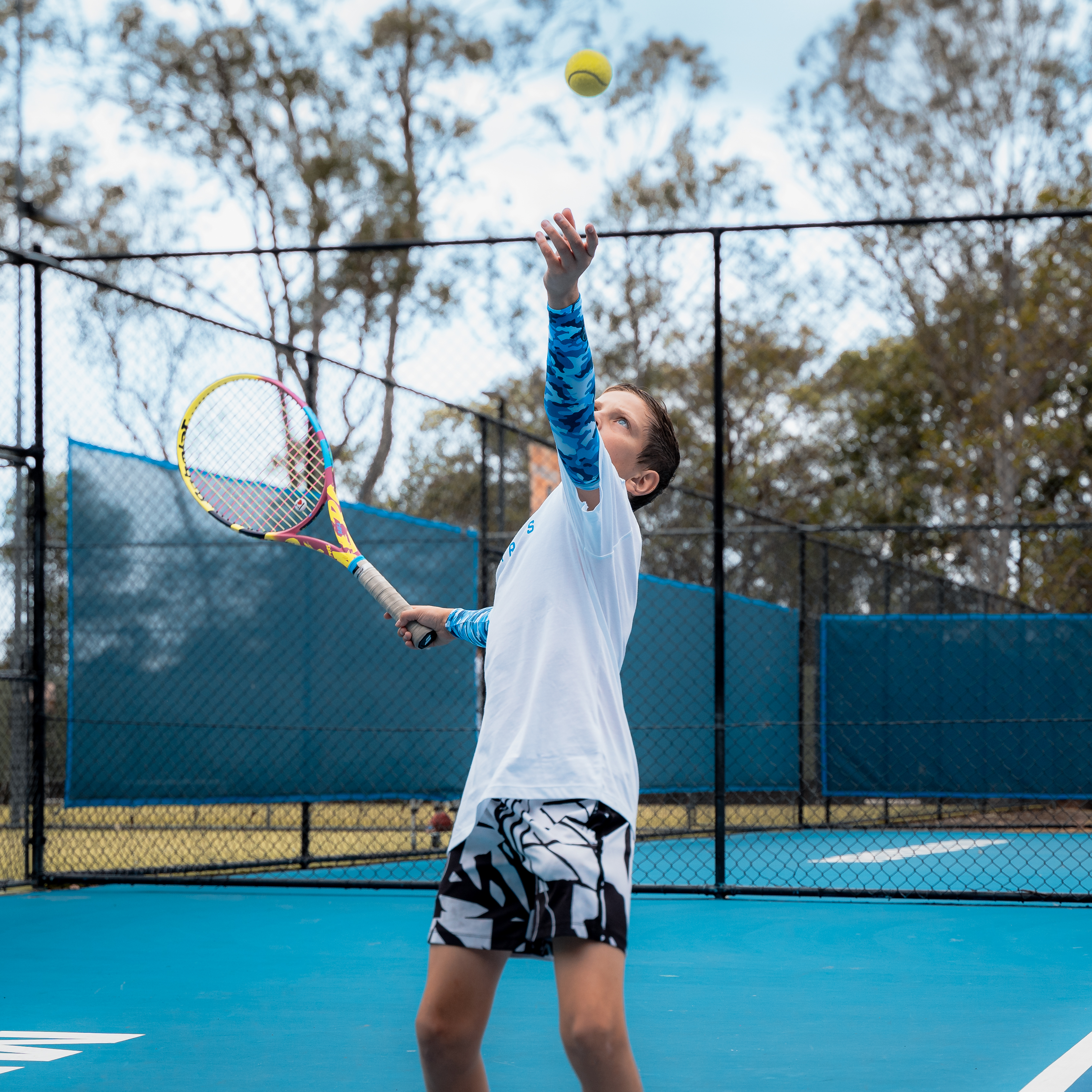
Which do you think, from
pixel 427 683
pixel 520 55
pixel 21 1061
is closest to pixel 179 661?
pixel 427 683

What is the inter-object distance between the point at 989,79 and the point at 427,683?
1521cm

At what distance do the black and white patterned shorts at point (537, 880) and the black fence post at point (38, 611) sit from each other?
489cm

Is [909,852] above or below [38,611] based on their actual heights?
below

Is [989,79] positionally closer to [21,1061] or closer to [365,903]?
[365,903]

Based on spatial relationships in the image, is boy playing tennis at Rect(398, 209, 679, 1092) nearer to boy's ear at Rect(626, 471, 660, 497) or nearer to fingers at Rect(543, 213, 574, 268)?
fingers at Rect(543, 213, 574, 268)

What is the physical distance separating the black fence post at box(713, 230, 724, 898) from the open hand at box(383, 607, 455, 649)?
3.60m

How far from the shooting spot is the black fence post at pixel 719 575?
6453 millimetres

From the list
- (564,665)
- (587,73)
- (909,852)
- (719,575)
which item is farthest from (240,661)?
(564,665)

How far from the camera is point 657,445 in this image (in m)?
2.57

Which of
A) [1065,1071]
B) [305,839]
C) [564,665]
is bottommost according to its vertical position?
[305,839]

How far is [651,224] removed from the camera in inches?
859

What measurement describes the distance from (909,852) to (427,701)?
3.67 metres

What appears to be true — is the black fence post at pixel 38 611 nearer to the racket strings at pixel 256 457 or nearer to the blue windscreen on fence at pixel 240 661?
the blue windscreen on fence at pixel 240 661

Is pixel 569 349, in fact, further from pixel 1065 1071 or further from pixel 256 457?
pixel 256 457
